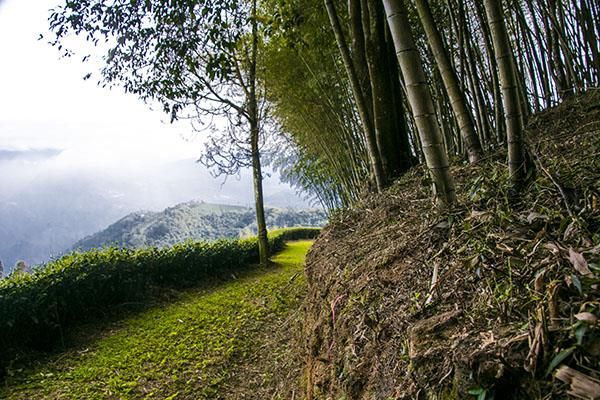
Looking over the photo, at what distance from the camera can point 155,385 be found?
11.1 ft

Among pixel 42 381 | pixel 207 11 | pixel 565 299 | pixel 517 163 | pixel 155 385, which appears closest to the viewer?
pixel 565 299

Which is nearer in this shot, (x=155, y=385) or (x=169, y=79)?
(x=169, y=79)

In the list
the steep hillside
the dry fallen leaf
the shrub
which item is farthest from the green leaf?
the shrub

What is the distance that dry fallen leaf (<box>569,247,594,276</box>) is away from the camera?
0.66 meters

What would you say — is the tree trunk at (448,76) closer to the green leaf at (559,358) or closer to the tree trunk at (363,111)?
the tree trunk at (363,111)

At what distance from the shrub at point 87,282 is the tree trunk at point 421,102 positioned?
486 centimetres

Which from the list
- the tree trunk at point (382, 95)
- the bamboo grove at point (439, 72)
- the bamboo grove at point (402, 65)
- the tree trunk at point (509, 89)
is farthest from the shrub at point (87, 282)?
the tree trunk at point (509, 89)

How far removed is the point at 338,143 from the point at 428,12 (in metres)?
3.46

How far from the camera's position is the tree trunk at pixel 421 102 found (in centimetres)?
142

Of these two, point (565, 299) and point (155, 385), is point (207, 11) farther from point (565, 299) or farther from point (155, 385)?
point (155, 385)

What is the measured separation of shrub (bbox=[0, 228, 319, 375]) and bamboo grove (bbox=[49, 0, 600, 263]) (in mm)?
2760

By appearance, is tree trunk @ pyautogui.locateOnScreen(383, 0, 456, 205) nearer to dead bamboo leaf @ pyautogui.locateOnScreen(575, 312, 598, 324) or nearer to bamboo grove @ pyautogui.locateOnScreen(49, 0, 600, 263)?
bamboo grove @ pyautogui.locateOnScreen(49, 0, 600, 263)

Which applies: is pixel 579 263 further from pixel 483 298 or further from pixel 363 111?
pixel 363 111

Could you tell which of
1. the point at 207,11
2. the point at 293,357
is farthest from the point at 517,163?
the point at 293,357
